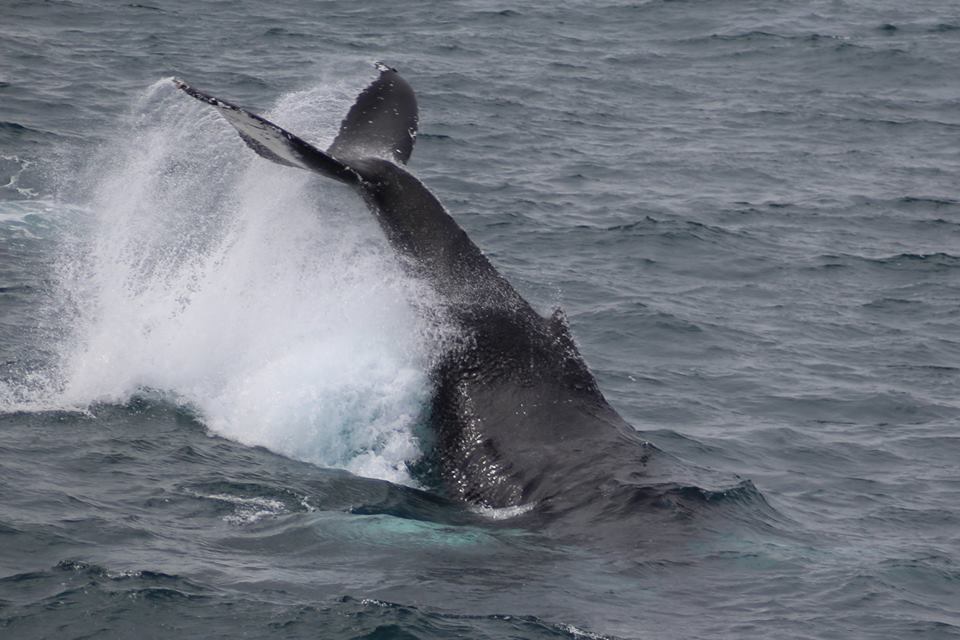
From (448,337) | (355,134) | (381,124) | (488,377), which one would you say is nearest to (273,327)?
(355,134)

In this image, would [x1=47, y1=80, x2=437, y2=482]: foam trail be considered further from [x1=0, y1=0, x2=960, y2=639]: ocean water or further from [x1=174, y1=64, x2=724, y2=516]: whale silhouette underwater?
[x1=174, y1=64, x2=724, y2=516]: whale silhouette underwater

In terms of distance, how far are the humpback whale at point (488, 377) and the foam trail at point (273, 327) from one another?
0.33m

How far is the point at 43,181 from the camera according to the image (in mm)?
19969

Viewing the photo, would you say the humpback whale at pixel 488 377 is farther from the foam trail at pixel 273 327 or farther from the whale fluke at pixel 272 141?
the foam trail at pixel 273 327

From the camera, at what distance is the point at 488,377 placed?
37.3ft

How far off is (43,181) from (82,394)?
8.21m

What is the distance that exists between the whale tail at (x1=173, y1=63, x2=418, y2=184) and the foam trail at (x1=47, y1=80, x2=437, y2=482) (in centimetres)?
50

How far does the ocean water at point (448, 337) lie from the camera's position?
9336 mm

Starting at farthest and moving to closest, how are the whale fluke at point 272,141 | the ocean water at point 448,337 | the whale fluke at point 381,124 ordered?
the whale fluke at point 381,124, the whale fluke at point 272,141, the ocean water at point 448,337

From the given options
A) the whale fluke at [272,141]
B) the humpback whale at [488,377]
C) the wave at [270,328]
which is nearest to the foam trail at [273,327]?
the wave at [270,328]

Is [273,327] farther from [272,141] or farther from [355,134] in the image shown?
[272,141]

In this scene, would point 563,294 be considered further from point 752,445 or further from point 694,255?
point 752,445

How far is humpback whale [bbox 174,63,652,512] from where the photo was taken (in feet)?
35.1

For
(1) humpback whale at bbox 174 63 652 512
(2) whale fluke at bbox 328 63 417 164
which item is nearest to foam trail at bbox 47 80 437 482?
(1) humpback whale at bbox 174 63 652 512
